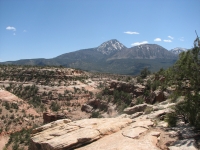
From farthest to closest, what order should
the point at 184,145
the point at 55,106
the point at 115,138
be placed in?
1. the point at 55,106
2. the point at 115,138
3. the point at 184,145

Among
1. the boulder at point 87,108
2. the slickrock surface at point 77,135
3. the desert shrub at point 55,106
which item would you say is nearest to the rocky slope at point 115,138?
the slickrock surface at point 77,135

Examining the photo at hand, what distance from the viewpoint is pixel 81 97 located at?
4912 centimetres

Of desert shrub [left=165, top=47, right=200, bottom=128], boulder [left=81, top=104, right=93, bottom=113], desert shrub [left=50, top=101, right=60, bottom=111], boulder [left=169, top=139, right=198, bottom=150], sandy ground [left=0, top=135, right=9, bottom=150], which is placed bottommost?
sandy ground [left=0, top=135, right=9, bottom=150]

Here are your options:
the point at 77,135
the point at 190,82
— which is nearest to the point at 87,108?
the point at 77,135

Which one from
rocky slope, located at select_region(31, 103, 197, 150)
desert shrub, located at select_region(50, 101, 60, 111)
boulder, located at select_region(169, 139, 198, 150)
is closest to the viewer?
boulder, located at select_region(169, 139, 198, 150)

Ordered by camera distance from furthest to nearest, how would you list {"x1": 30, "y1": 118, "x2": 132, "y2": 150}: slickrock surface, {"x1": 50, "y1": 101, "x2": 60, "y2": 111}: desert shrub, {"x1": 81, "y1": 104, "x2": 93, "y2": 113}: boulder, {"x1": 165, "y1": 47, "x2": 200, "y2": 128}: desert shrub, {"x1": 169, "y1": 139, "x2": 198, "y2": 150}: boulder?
1. {"x1": 50, "y1": 101, "x2": 60, "y2": 111}: desert shrub
2. {"x1": 81, "y1": 104, "x2": 93, "y2": 113}: boulder
3. {"x1": 165, "y1": 47, "x2": 200, "y2": 128}: desert shrub
4. {"x1": 30, "y1": 118, "x2": 132, "y2": 150}: slickrock surface
5. {"x1": 169, "y1": 139, "x2": 198, "y2": 150}: boulder

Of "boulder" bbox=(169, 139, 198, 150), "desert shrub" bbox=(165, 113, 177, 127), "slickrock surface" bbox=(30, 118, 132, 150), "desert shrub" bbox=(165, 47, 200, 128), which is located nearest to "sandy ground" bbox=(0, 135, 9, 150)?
"slickrock surface" bbox=(30, 118, 132, 150)

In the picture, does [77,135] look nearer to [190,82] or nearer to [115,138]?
[115,138]

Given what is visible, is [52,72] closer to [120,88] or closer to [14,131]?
[120,88]

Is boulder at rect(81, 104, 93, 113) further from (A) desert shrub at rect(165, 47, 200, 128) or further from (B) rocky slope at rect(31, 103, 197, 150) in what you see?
(A) desert shrub at rect(165, 47, 200, 128)

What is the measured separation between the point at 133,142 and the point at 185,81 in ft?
16.7

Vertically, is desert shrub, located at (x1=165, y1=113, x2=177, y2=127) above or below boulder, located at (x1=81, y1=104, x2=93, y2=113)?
above

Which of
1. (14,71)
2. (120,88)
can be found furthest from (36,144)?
(14,71)

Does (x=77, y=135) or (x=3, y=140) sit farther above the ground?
(x=77, y=135)
